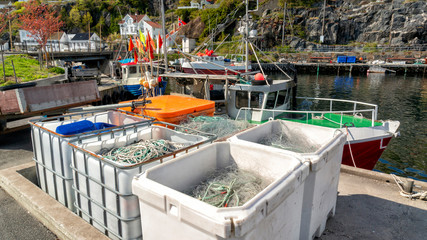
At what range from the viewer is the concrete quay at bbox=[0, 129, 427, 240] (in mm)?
3908

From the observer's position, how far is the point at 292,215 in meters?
2.73

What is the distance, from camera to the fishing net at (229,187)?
267 cm

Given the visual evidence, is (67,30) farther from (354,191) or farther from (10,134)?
(354,191)

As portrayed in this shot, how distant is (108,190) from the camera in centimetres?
339

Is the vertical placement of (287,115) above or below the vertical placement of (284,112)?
below

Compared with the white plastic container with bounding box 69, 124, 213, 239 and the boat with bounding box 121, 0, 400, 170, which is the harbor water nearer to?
the boat with bounding box 121, 0, 400, 170

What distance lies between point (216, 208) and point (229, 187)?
79 cm

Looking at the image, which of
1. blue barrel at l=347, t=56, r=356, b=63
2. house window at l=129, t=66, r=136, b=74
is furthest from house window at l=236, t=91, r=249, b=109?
blue barrel at l=347, t=56, r=356, b=63

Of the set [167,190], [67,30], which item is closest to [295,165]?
[167,190]

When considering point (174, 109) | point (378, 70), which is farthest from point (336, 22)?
point (174, 109)

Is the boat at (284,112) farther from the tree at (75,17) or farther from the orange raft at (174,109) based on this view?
the tree at (75,17)

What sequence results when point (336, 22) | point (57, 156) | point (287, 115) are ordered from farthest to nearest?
point (336, 22), point (287, 115), point (57, 156)

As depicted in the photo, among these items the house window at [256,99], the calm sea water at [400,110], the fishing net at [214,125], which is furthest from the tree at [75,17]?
the fishing net at [214,125]

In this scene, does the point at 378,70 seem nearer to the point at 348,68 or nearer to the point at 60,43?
the point at 348,68
